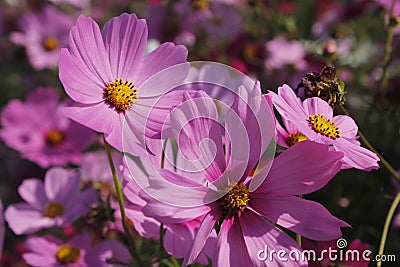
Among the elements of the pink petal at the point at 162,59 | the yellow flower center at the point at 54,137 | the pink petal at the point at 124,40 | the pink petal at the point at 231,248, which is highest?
the yellow flower center at the point at 54,137

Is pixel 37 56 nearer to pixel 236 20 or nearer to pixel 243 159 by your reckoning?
pixel 236 20

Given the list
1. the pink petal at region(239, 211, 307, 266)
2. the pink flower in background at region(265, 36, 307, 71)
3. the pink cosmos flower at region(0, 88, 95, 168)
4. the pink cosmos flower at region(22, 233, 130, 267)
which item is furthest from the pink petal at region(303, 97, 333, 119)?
the pink flower in background at region(265, 36, 307, 71)

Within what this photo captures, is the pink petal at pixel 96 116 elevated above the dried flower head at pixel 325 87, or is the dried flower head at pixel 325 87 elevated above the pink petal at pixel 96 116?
the dried flower head at pixel 325 87

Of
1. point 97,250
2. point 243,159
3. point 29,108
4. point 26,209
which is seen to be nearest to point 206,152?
point 243,159

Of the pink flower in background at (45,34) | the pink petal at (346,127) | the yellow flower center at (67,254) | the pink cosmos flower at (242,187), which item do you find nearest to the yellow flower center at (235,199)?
the pink cosmos flower at (242,187)

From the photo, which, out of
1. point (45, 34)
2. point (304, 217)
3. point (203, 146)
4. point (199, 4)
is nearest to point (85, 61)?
point (203, 146)

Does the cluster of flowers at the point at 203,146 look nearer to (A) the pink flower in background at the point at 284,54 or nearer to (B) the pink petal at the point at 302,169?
(B) the pink petal at the point at 302,169
